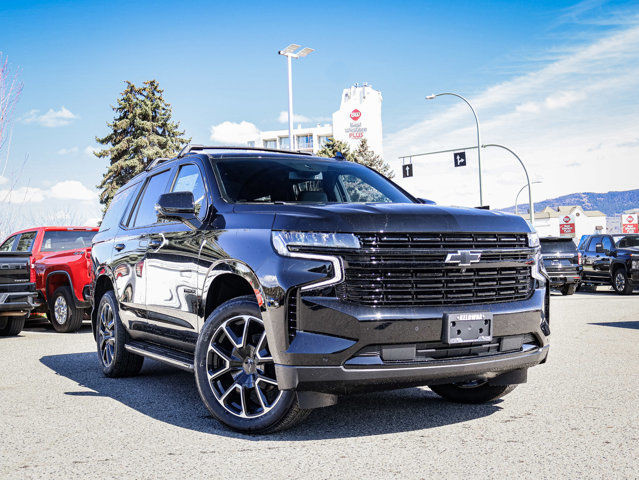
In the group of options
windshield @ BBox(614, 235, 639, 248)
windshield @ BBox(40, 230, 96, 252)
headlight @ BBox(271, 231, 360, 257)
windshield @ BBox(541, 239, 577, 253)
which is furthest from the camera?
windshield @ BBox(614, 235, 639, 248)

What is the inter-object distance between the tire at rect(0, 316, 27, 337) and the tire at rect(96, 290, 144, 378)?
460cm

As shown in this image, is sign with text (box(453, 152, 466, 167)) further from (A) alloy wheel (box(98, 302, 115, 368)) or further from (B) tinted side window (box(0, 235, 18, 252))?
(A) alloy wheel (box(98, 302, 115, 368))

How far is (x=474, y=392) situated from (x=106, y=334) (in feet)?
12.3

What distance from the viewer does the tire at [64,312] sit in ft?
37.0

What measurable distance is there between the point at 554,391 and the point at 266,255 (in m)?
2.84

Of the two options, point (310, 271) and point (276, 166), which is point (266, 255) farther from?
point (276, 166)

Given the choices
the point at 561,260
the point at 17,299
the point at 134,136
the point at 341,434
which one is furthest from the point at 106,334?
the point at 134,136

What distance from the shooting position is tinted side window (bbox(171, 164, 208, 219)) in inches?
197

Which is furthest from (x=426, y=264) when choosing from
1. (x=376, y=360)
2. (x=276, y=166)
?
(x=276, y=166)

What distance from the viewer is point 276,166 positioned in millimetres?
5441

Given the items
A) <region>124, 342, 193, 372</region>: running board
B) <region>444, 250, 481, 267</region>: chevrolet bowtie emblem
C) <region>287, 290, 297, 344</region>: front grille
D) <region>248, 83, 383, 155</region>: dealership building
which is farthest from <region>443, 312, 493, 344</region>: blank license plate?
<region>248, 83, 383, 155</region>: dealership building

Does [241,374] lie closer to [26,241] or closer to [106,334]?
[106,334]

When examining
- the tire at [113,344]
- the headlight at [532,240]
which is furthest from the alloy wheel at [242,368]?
the tire at [113,344]

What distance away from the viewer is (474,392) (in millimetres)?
5020
